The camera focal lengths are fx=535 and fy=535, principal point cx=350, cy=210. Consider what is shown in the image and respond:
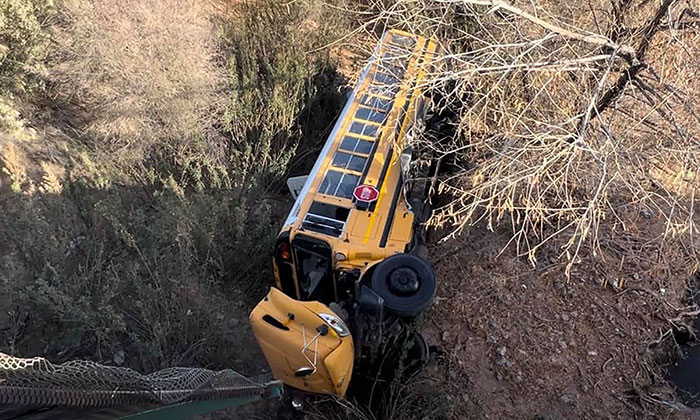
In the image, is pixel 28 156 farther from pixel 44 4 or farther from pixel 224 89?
pixel 224 89

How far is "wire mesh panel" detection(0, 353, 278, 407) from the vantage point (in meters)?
1.79

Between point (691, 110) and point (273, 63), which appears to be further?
point (273, 63)

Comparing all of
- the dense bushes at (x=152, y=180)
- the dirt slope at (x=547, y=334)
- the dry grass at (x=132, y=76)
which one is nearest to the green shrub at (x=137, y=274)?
the dense bushes at (x=152, y=180)

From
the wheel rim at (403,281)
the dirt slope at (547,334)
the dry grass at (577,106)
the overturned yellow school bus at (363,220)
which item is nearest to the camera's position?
the wheel rim at (403,281)

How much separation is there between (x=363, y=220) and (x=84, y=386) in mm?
2902

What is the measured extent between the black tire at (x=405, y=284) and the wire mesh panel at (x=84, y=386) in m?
1.38

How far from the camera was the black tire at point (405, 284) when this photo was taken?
3752mm

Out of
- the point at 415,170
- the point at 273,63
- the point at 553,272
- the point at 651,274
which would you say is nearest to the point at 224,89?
the point at 273,63

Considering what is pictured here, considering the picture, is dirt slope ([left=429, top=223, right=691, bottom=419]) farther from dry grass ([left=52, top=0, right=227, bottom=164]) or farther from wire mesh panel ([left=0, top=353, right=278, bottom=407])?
dry grass ([left=52, top=0, right=227, bottom=164])

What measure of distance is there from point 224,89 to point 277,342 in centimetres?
401

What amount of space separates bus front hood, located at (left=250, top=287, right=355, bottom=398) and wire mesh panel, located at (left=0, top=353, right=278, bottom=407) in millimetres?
639

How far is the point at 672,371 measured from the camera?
231 inches

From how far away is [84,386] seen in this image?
2.07 m

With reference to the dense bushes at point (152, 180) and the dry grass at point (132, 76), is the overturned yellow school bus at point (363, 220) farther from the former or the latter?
the dry grass at point (132, 76)
